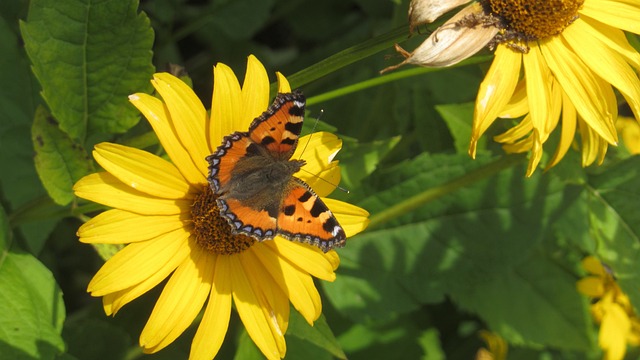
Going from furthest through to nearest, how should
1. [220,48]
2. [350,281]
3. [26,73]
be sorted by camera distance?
[220,48] → [350,281] → [26,73]

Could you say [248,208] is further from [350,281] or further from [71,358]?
[350,281]

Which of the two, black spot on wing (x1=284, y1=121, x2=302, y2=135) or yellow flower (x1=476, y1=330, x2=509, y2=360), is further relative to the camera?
yellow flower (x1=476, y1=330, x2=509, y2=360)

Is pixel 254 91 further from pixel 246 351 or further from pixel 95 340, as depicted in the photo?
pixel 95 340

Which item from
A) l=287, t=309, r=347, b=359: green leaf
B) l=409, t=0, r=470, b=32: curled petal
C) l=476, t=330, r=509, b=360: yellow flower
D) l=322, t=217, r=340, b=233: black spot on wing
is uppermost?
l=409, t=0, r=470, b=32: curled petal

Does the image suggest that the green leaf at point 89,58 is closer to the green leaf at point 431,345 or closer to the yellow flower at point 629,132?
the green leaf at point 431,345

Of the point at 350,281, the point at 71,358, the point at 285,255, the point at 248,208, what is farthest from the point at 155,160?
the point at 350,281

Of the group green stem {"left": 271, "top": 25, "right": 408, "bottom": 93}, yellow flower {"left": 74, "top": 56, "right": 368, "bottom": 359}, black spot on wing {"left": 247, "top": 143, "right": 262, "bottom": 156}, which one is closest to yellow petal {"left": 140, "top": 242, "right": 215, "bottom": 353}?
yellow flower {"left": 74, "top": 56, "right": 368, "bottom": 359}

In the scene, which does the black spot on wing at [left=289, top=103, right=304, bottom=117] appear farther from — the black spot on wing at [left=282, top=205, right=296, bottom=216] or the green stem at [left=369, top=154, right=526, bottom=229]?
the green stem at [left=369, top=154, right=526, bottom=229]

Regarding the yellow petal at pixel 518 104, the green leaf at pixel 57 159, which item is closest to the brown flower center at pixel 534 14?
the yellow petal at pixel 518 104
